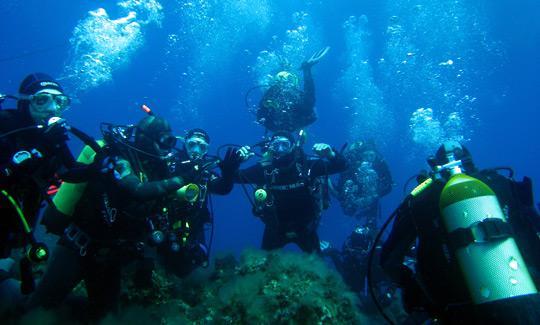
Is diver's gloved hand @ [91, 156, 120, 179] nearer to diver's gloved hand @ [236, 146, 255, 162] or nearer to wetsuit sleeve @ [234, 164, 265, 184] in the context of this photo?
diver's gloved hand @ [236, 146, 255, 162]

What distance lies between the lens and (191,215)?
4.93 metres

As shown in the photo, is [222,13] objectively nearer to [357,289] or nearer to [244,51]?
[244,51]

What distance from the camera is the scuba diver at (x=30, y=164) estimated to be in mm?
2898

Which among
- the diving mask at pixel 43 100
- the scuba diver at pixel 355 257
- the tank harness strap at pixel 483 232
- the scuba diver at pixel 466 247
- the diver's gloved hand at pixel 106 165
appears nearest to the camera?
the scuba diver at pixel 466 247

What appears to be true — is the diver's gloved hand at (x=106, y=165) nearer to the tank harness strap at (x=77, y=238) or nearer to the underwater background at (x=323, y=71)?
the tank harness strap at (x=77, y=238)

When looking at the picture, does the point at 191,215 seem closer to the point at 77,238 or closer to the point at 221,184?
the point at 221,184

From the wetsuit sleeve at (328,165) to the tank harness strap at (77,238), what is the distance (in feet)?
12.4

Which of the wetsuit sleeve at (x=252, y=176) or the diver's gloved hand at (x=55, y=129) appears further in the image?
the wetsuit sleeve at (x=252, y=176)

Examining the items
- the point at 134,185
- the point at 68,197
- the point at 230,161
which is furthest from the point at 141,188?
the point at 230,161

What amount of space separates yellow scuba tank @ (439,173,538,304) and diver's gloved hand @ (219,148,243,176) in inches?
129

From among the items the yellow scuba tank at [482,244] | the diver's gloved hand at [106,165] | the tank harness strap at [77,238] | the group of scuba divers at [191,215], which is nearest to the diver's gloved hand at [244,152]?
the group of scuba divers at [191,215]

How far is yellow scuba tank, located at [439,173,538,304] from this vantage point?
6.73 feet

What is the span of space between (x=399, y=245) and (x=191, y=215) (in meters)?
2.96

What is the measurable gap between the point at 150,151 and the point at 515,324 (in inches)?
153
